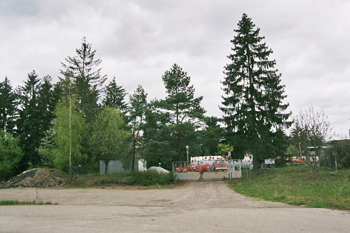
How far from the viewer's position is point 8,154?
127ft

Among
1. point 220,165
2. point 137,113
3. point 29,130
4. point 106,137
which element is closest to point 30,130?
point 29,130

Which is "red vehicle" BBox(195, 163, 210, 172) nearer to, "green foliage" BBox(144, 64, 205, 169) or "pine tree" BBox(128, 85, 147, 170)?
"green foliage" BBox(144, 64, 205, 169)

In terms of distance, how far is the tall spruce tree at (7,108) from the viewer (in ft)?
Result: 150

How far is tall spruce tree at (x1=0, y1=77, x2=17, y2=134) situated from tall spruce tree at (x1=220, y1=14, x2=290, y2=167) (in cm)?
3483

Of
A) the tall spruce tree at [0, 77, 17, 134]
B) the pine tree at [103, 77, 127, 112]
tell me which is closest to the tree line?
the tall spruce tree at [0, 77, 17, 134]

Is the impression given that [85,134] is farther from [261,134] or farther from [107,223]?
[107,223]

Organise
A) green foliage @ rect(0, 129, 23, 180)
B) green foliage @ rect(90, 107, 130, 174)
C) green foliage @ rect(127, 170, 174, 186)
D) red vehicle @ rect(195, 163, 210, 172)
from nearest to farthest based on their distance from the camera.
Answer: green foliage @ rect(127, 170, 174, 186) → red vehicle @ rect(195, 163, 210, 172) → green foliage @ rect(90, 107, 130, 174) → green foliage @ rect(0, 129, 23, 180)

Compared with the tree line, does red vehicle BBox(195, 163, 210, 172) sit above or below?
below

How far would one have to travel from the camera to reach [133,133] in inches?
1226

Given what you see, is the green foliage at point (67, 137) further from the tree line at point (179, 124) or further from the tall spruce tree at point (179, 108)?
the tall spruce tree at point (179, 108)

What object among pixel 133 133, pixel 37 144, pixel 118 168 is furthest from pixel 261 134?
pixel 37 144

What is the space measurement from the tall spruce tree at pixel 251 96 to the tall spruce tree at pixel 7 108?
3483 cm

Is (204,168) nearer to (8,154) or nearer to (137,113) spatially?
(137,113)

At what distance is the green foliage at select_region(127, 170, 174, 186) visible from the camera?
26453 mm
